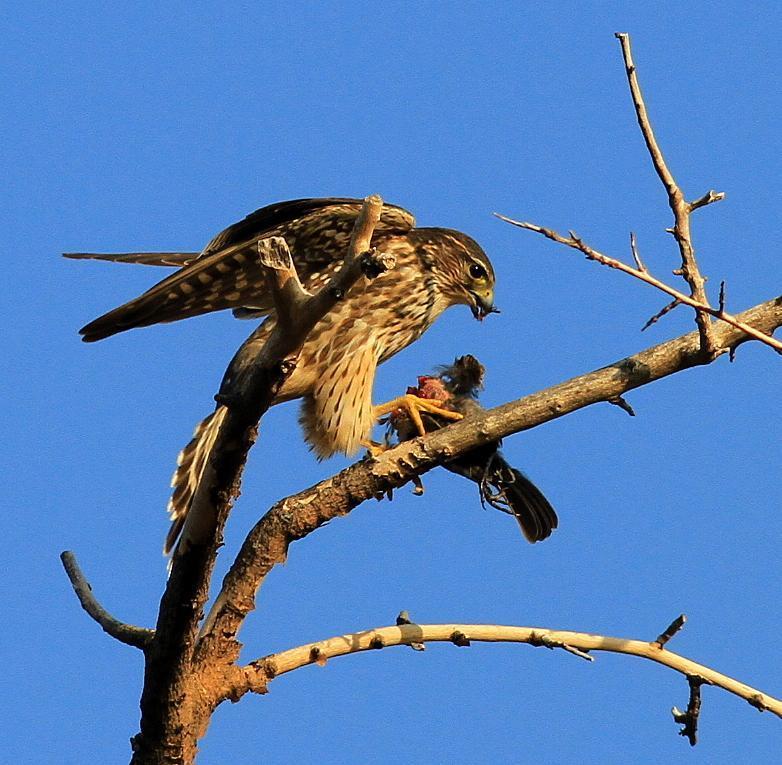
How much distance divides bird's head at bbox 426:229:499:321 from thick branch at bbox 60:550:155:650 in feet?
7.95

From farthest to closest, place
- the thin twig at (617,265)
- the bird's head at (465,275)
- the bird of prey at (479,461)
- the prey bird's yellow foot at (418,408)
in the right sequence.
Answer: the bird's head at (465,275) < the prey bird's yellow foot at (418,408) < the bird of prey at (479,461) < the thin twig at (617,265)

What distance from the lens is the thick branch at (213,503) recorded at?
3.42 meters

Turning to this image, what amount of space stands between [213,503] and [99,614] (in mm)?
1034

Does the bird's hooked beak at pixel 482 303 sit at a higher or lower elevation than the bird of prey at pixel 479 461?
higher

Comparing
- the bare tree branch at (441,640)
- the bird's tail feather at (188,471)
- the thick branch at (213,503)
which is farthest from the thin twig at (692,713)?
the bird's tail feather at (188,471)

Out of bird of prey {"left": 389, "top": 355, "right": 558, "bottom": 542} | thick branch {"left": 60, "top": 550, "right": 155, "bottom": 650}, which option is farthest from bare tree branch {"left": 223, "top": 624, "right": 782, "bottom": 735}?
bird of prey {"left": 389, "top": 355, "right": 558, "bottom": 542}

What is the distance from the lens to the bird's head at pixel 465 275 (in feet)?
20.5

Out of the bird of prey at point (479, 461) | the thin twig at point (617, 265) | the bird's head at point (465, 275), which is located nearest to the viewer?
the thin twig at point (617, 265)

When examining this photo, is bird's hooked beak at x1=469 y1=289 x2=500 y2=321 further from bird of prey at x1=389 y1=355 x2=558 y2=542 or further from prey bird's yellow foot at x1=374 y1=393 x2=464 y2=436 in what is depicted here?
prey bird's yellow foot at x1=374 y1=393 x2=464 y2=436

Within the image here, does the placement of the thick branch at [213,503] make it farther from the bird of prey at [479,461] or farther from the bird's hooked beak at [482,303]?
the bird's hooked beak at [482,303]

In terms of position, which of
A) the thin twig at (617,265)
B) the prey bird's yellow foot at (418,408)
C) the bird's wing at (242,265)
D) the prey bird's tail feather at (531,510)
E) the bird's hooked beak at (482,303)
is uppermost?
the bird's hooked beak at (482,303)

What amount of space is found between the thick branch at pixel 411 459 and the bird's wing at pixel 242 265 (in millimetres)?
1226

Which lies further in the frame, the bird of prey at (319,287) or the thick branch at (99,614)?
the bird of prey at (319,287)

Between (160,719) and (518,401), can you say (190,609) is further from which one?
(518,401)
